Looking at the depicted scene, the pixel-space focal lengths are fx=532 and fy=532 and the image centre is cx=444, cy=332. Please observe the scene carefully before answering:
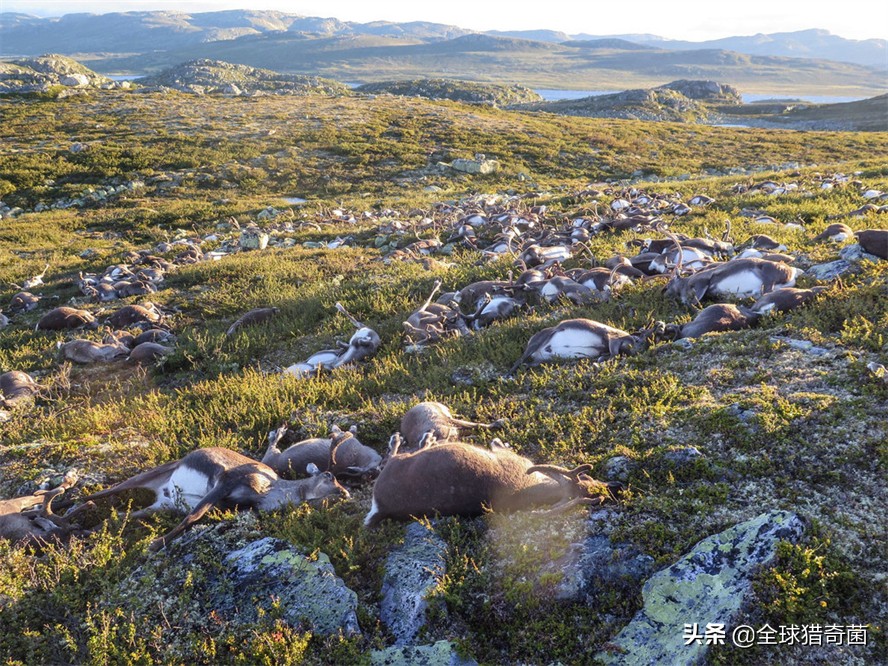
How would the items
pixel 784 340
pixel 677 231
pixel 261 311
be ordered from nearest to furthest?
pixel 784 340 → pixel 261 311 → pixel 677 231

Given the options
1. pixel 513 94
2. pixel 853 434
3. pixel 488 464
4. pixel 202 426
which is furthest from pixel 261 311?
pixel 513 94

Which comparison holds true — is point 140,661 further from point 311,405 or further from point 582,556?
point 311,405

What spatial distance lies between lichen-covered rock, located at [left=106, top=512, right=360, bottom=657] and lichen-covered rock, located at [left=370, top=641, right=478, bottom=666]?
253mm

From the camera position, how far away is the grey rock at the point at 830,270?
24.3 ft

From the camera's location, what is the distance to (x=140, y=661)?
301 cm

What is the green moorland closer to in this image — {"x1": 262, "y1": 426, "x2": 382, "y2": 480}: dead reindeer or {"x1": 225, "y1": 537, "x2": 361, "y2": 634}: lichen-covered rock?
{"x1": 225, "y1": 537, "x2": 361, "y2": 634}: lichen-covered rock

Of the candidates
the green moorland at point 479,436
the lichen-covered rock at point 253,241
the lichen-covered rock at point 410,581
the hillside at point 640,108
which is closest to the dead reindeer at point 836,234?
the green moorland at point 479,436

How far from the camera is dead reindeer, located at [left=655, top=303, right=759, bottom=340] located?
20.3 feet

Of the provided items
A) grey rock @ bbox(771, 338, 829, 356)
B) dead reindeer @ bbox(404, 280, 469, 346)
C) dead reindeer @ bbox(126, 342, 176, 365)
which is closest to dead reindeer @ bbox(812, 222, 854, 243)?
grey rock @ bbox(771, 338, 829, 356)

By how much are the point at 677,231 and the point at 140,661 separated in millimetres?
12125

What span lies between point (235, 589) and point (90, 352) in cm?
694

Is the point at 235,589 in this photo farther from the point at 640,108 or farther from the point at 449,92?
the point at 449,92

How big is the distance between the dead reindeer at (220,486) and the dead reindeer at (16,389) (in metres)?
3.49

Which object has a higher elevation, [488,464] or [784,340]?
[784,340]
